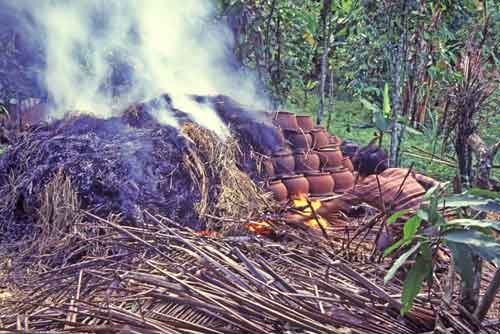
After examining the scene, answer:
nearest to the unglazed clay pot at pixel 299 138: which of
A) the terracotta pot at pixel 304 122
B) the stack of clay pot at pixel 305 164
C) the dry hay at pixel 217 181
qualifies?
the stack of clay pot at pixel 305 164

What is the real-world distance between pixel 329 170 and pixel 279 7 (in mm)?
2424

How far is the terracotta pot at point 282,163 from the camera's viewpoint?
17.0 ft

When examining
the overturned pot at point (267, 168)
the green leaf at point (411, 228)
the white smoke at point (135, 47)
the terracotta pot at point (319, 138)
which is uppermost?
the white smoke at point (135, 47)

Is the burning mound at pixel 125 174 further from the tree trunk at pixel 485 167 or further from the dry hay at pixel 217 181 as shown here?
the tree trunk at pixel 485 167

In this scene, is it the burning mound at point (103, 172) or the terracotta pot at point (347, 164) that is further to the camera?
the terracotta pot at point (347, 164)

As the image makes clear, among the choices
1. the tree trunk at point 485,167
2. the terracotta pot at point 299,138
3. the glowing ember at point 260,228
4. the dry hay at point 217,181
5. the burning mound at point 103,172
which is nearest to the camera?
the tree trunk at point 485,167

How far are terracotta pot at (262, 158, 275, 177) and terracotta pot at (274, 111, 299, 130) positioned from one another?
0.44m

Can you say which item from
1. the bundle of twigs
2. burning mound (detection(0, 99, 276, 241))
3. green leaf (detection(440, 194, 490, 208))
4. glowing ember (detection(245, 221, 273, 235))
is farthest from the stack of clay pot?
green leaf (detection(440, 194, 490, 208))

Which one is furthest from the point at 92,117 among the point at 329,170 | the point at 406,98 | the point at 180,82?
the point at 406,98

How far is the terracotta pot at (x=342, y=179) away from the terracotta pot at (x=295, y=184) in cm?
39

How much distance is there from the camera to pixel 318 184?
5.27m

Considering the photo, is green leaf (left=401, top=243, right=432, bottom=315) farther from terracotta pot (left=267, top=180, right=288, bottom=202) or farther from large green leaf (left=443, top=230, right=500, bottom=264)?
terracotta pot (left=267, top=180, right=288, bottom=202)

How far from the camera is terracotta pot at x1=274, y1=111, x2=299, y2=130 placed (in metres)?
5.40

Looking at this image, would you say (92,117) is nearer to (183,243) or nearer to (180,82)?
(180,82)
